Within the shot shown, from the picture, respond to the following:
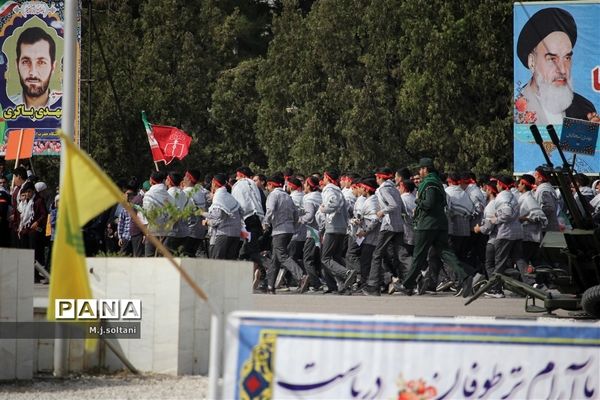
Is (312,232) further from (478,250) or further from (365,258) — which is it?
(478,250)

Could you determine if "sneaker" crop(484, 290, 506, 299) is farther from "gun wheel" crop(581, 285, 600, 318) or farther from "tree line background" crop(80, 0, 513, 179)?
"tree line background" crop(80, 0, 513, 179)

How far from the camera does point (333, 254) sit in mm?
22656

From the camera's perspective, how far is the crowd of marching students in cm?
2162

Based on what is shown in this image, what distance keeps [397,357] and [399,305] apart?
11595 mm

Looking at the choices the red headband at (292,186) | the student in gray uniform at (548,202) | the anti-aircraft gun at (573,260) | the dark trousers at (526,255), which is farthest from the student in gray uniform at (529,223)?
the anti-aircraft gun at (573,260)

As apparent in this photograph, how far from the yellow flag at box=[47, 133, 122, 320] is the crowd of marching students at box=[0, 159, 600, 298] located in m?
12.9

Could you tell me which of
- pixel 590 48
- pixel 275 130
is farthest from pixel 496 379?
pixel 275 130

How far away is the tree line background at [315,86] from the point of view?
114 ft

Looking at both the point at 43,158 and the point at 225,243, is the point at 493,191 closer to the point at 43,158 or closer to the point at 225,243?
the point at 225,243

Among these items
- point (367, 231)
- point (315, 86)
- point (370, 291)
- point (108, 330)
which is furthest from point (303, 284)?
point (315, 86)

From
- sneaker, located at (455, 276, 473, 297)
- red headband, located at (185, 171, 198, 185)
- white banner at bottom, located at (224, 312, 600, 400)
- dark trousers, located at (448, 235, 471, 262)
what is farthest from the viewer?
dark trousers, located at (448, 235, 471, 262)

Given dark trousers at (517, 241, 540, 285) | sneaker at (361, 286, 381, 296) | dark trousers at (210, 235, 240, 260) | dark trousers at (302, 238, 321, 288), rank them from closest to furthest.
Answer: dark trousers at (210, 235, 240, 260)
sneaker at (361, 286, 381, 296)
dark trousers at (517, 241, 540, 285)
dark trousers at (302, 238, 321, 288)

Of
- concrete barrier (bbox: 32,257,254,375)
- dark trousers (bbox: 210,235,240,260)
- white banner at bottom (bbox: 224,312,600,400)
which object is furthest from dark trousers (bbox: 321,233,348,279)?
white banner at bottom (bbox: 224,312,600,400)

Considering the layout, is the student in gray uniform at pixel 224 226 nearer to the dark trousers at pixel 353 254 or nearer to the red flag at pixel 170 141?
the dark trousers at pixel 353 254
